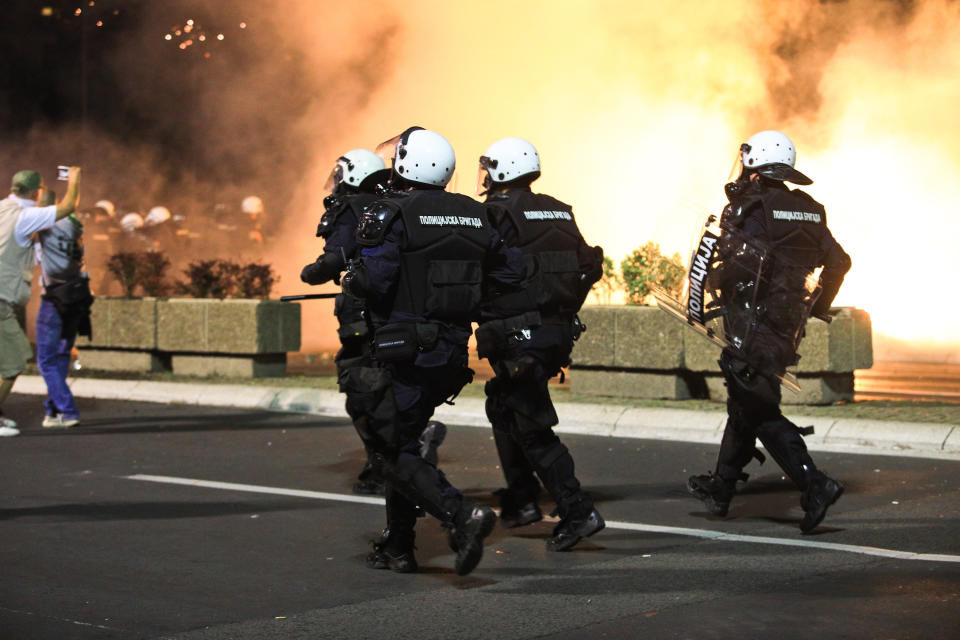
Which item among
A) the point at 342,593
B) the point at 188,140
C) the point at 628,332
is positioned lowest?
the point at 342,593

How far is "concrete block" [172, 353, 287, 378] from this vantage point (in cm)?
1249

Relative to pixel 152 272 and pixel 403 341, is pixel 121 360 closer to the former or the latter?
pixel 152 272

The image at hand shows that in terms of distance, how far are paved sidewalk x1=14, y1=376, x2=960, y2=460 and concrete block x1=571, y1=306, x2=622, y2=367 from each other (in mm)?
573

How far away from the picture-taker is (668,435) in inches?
361

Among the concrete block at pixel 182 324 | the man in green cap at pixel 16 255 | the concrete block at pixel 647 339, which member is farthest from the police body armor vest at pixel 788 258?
the concrete block at pixel 182 324

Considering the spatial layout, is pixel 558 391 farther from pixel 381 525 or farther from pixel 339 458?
pixel 381 525

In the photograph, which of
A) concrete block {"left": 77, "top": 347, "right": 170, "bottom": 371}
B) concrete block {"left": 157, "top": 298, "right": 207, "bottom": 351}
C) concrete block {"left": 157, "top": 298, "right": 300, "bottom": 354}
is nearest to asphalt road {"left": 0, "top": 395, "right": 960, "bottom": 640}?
concrete block {"left": 157, "top": 298, "right": 300, "bottom": 354}

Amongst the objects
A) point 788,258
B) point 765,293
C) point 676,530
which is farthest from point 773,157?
point 676,530

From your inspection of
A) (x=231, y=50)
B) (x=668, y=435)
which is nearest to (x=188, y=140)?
(x=231, y=50)

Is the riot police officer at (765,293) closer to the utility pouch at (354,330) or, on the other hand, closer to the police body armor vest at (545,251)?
the police body armor vest at (545,251)

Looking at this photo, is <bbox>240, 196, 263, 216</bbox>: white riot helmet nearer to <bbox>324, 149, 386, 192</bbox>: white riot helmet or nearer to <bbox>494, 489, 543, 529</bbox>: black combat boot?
<bbox>324, 149, 386, 192</bbox>: white riot helmet

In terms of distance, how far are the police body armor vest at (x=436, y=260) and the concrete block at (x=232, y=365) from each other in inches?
298

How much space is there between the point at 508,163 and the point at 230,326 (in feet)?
22.3

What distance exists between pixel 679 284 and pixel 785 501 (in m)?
1.49
